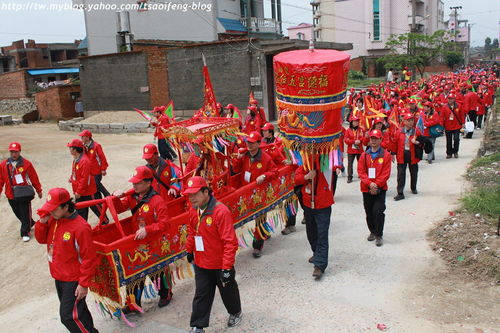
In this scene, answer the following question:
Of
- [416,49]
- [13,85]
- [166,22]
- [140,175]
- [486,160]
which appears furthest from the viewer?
[416,49]

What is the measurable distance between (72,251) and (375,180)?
4251 mm

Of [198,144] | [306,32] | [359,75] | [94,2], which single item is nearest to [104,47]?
[94,2]

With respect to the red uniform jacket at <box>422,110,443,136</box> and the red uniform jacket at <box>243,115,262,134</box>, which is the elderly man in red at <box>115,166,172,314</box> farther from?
the red uniform jacket at <box>422,110,443,136</box>

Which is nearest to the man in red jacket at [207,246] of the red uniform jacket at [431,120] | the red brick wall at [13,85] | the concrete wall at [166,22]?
the red uniform jacket at [431,120]

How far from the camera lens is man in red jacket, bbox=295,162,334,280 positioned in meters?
5.64

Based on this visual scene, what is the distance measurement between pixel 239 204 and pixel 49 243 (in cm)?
271

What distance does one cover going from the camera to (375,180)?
6535 mm

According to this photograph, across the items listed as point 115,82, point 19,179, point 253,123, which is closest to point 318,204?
point 19,179

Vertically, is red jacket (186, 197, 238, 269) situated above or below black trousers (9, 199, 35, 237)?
above

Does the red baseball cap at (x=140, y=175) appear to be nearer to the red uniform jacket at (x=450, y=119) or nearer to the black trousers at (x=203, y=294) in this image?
the black trousers at (x=203, y=294)

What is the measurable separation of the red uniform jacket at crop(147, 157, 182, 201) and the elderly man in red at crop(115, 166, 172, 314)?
3.70ft

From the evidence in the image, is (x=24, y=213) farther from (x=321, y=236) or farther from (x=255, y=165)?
(x=321, y=236)

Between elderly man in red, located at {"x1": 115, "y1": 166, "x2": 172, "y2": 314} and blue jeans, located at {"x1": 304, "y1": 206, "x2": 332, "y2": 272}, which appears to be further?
blue jeans, located at {"x1": 304, "y1": 206, "x2": 332, "y2": 272}

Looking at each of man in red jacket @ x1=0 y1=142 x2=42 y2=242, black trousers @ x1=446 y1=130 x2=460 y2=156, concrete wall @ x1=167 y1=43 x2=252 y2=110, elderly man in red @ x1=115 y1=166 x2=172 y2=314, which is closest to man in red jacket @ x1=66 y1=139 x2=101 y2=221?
man in red jacket @ x1=0 y1=142 x2=42 y2=242
